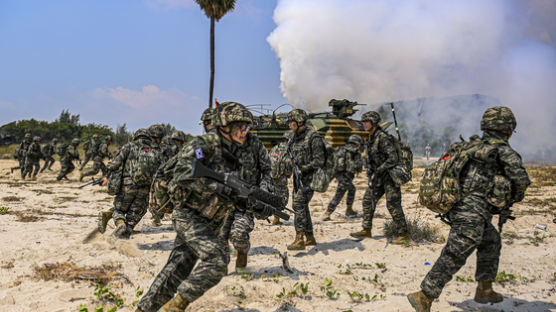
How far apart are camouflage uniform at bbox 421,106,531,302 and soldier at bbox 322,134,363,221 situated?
17.1 ft

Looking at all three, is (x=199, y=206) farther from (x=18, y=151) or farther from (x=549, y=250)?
(x=18, y=151)

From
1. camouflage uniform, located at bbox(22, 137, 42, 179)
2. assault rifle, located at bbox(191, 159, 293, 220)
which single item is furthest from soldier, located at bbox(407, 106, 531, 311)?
camouflage uniform, located at bbox(22, 137, 42, 179)

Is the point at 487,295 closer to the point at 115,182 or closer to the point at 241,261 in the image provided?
the point at 241,261

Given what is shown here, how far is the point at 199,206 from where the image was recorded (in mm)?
3189

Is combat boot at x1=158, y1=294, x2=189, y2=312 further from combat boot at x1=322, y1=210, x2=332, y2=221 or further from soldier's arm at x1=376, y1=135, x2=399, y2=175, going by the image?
combat boot at x1=322, y1=210, x2=332, y2=221

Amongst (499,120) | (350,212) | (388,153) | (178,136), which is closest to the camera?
(499,120)

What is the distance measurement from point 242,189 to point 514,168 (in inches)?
98.6

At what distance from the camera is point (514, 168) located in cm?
354

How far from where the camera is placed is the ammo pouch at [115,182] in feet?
20.9

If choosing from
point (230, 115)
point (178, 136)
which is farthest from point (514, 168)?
point (178, 136)

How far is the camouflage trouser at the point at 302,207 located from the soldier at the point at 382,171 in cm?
119

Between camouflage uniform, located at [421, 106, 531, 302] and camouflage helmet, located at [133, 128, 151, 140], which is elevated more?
camouflage helmet, located at [133, 128, 151, 140]

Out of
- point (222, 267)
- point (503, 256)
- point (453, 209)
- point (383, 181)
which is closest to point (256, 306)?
point (222, 267)

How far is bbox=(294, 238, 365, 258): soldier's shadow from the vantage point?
601 centimetres
